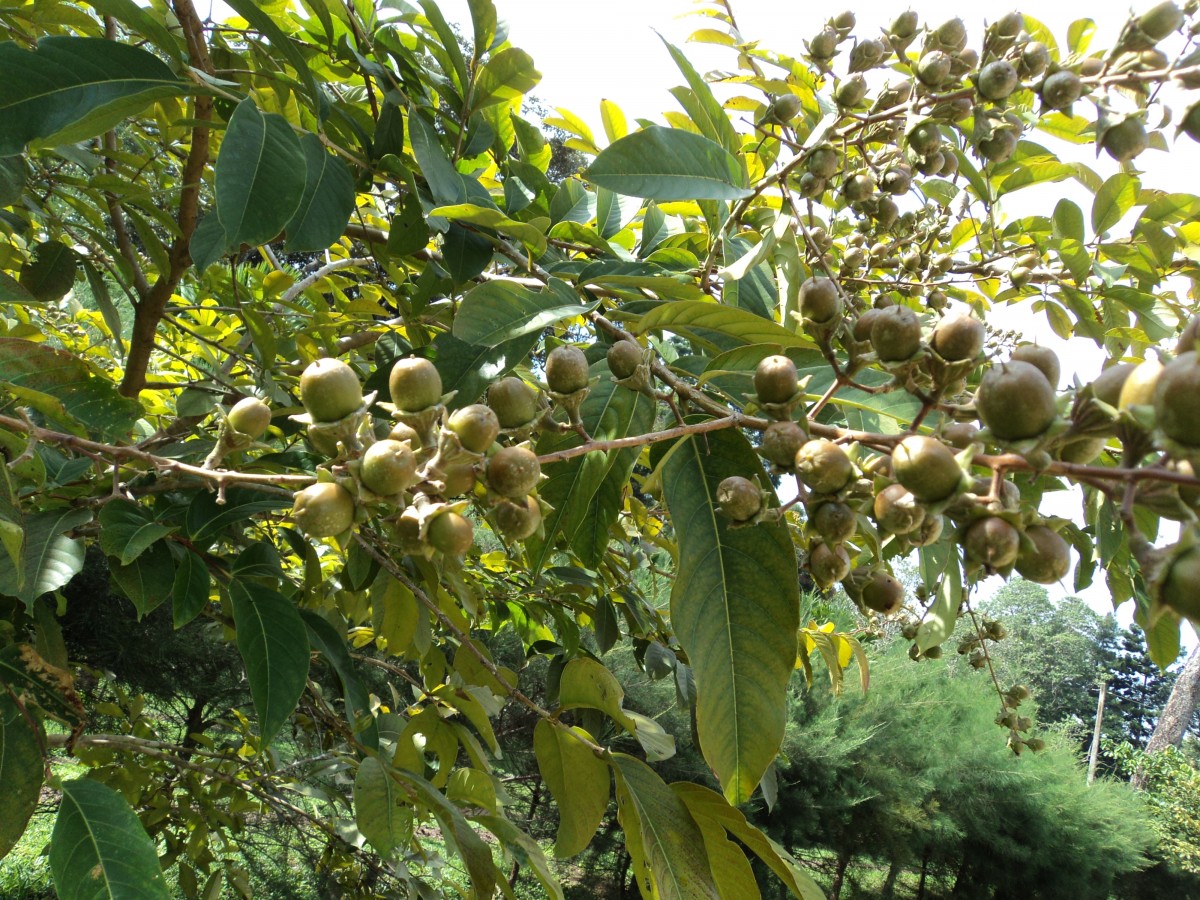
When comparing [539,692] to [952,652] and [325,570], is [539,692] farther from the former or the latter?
[952,652]

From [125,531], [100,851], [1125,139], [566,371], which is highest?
[1125,139]

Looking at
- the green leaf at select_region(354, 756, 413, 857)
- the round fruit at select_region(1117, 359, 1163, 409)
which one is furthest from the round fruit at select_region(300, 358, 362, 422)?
the green leaf at select_region(354, 756, 413, 857)

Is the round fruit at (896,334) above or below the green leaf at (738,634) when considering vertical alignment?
above

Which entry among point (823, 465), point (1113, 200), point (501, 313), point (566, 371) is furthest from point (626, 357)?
point (1113, 200)

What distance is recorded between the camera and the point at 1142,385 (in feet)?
1.69

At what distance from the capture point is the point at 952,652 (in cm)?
1060

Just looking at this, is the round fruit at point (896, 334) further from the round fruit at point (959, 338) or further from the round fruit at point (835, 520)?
the round fruit at point (835, 520)

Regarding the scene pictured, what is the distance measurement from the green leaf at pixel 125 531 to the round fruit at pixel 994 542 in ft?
3.40

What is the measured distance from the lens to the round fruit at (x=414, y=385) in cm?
77

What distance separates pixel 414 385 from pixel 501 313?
0.25 m

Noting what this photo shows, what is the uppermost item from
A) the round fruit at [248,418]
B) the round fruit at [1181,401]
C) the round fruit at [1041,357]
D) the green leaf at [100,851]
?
the round fruit at [1041,357]

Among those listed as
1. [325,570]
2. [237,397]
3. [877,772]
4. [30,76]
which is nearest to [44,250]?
[237,397]

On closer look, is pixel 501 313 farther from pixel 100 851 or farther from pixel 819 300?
pixel 100 851

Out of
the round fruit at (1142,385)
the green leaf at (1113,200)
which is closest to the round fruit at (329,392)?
the round fruit at (1142,385)
